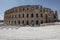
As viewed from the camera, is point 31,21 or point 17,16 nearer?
point 31,21

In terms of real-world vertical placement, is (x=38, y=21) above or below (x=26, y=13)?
below

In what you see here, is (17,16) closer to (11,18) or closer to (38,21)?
(11,18)

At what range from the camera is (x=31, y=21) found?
171 feet

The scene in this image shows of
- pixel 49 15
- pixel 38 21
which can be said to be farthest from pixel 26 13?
pixel 49 15

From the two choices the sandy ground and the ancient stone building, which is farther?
the ancient stone building

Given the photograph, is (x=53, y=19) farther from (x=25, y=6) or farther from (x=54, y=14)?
(x=25, y=6)

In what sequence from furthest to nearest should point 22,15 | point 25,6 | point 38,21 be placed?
point 25,6 → point 22,15 → point 38,21

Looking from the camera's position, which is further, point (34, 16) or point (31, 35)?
point (34, 16)

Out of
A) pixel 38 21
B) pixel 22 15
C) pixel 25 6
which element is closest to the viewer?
pixel 38 21

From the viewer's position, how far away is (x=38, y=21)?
51031mm

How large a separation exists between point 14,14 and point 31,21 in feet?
34.1

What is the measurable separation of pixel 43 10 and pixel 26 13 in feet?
25.6

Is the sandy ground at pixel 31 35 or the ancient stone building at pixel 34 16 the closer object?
the sandy ground at pixel 31 35

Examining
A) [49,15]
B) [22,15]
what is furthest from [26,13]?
[49,15]
